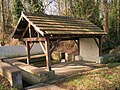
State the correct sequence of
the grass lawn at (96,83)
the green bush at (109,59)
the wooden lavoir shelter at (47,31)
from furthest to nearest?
the green bush at (109,59), the wooden lavoir shelter at (47,31), the grass lawn at (96,83)

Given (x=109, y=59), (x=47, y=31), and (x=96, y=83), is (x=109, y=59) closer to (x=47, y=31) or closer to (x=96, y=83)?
(x=96, y=83)

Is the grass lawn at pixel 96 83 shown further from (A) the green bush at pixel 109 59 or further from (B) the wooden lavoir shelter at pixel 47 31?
(A) the green bush at pixel 109 59

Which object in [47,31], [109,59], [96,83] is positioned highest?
[47,31]

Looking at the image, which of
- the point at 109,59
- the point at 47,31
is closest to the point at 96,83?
the point at 47,31

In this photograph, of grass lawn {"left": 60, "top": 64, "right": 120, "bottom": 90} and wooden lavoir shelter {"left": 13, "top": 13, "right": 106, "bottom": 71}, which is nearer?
grass lawn {"left": 60, "top": 64, "right": 120, "bottom": 90}

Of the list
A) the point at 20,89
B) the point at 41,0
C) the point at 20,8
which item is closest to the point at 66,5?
the point at 41,0

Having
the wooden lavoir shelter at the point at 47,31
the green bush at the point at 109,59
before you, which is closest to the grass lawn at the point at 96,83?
the wooden lavoir shelter at the point at 47,31

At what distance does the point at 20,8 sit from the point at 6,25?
4887 millimetres

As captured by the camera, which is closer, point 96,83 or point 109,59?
point 96,83

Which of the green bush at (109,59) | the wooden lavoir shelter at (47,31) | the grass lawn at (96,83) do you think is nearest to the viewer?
the grass lawn at (96,83)

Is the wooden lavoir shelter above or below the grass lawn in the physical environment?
above

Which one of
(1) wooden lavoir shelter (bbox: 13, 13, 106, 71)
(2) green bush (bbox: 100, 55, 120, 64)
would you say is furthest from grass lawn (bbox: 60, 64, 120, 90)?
(2) green bush (bbox: 100, 55, 120, 64)

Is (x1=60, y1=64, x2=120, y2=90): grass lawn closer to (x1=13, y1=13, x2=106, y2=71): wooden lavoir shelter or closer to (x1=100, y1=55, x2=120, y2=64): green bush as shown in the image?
(x1=13, y1=13, x2=106, y2=71): wooden lavoir shelter

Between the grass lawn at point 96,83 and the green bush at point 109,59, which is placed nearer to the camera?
the grass lawn at point 96,83
